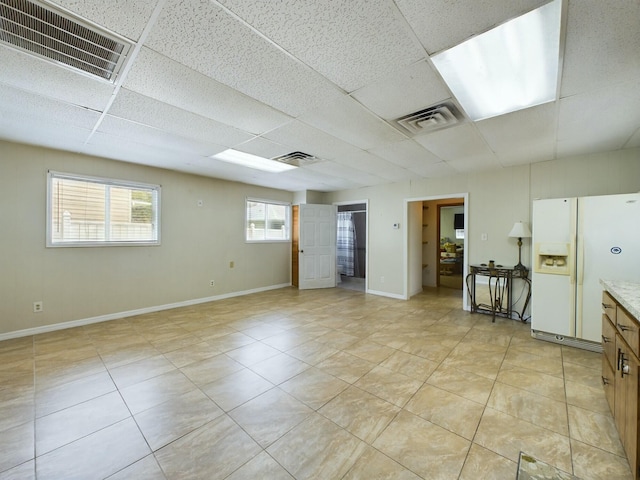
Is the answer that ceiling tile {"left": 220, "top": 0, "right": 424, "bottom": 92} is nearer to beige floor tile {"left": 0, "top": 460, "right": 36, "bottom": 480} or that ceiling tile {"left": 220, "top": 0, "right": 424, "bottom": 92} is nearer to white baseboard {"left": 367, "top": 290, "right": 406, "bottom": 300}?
beige floor tile {"left": 0, "top": 460, "right": 36, "bottom": 480}

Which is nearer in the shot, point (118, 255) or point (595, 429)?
point (595, 429)

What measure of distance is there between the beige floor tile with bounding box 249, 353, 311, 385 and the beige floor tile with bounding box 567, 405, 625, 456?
2.01 meters

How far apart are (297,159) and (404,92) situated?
7.00 ft

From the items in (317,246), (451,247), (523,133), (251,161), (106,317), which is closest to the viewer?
(523,133)

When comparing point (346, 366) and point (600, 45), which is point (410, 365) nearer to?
point (346, 366)

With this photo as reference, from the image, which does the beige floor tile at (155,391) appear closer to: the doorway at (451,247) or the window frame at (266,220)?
the window frame at (266,220)

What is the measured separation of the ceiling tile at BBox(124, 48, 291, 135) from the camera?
1.78 metres

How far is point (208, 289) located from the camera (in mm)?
5156

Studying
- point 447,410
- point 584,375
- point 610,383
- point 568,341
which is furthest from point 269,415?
point 568,341

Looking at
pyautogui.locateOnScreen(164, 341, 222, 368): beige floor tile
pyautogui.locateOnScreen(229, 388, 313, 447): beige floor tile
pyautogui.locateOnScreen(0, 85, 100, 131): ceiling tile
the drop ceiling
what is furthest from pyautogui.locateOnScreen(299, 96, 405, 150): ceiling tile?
pyautogui.locateOnScreen(164, 341, 222, 368): beige floor tile

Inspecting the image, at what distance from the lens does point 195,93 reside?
2.09 metres

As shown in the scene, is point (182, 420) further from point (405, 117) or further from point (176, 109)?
point (405, 117)

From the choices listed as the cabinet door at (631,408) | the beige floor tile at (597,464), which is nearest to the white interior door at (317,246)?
the beige floor tile at (597,464)

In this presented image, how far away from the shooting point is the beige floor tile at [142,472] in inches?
54.7
